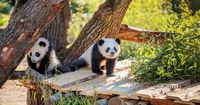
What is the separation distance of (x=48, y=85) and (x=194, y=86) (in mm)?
1942

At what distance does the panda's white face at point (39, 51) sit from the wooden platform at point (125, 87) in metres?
0.70

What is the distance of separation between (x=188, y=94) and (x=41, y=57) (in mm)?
2842

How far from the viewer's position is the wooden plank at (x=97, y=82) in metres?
6.00

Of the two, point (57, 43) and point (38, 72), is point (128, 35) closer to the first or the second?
point (57, 43)

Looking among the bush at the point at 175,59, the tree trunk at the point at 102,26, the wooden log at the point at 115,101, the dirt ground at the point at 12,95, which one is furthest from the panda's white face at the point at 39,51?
the wooden log at the point at 115,101

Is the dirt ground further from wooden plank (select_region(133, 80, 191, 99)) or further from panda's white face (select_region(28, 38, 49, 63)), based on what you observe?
wooden plank (select_region(133, 80, 191, 99))

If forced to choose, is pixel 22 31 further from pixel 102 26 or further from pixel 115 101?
pixel 102 26

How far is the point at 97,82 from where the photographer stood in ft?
21.0

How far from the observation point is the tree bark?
6020 millimetres

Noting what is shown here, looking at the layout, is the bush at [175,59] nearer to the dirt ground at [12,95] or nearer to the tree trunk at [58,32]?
the tree trunk at [58,32]

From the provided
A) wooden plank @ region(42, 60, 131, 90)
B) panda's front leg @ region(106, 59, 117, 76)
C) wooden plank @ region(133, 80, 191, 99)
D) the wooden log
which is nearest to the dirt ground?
wooden plank @ region(42, 60, 131, 90)

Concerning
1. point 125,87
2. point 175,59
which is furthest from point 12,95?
point 175,59

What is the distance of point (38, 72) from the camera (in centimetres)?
732

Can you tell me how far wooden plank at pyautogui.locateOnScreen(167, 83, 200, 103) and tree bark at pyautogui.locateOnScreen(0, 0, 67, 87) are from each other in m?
1.84
